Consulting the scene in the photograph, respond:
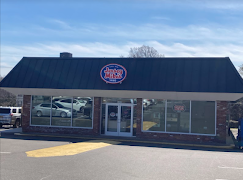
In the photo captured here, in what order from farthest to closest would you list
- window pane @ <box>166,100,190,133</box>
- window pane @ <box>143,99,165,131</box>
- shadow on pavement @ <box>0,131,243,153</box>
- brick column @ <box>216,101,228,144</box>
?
window pane @ <box>143,99,165,131</box>
window pane @ <box>166,100,190,133</box>
brick column @ <box>216,101,228,144</box>
shadow on pavement @ <box>0,131,243,153</box>

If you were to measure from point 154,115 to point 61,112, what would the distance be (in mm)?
6626

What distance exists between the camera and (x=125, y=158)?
458 inches

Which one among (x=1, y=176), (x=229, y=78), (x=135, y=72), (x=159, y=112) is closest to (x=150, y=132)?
(x=159, y=112)

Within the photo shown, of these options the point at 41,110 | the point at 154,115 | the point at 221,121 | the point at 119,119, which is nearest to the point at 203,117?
the point at 221,121

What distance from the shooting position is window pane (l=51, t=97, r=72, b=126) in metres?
20.2

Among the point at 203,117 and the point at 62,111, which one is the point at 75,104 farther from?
the point at 203,117

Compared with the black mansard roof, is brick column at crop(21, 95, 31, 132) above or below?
below

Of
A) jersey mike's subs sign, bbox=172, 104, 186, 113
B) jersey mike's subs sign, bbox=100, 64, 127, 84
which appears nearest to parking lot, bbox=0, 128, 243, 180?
jersey mike's subs sign, bbox=172, 104, 186, 113

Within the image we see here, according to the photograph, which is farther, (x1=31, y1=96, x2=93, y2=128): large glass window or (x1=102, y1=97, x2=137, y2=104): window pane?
(x1=31, y1=96, x2=93, y2=128): large glass window

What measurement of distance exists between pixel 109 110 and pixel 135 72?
129 inches

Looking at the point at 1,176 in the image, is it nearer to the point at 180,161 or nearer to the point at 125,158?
the point at 125,158

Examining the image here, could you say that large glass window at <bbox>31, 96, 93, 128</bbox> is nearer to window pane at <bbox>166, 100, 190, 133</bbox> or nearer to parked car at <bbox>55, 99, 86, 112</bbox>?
parked car at <bbox>55, 99, 86, 112</bbox>

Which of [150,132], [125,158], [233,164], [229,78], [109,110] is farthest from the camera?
[109,110]

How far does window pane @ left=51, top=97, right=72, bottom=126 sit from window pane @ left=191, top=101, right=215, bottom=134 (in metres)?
8.48
